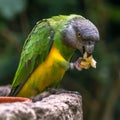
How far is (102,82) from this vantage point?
24.8 feet

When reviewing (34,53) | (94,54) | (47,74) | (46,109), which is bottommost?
(94,54)

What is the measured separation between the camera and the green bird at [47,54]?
498 centimetres

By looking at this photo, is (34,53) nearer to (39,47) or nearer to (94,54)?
(39,47)

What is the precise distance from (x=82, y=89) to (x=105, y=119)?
561mm

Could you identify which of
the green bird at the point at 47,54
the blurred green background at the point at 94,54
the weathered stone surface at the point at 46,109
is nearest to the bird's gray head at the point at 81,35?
the green bird at the point at 47,54

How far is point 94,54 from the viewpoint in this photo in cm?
756

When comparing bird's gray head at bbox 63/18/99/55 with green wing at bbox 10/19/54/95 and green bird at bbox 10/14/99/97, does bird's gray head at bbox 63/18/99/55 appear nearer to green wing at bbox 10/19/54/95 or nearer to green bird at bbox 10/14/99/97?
green bird at bbox 10/14/99/97

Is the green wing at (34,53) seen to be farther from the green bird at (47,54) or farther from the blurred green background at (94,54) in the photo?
the blurred green background at (94,54)

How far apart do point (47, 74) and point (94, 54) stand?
262 centimetres

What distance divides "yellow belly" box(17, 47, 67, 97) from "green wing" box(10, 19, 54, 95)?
0.15 ft

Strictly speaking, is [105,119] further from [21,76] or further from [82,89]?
[21,76]

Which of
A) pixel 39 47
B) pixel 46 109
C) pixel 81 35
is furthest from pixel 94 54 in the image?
pixel 46 109

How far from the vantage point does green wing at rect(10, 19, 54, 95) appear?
5055 millimetres

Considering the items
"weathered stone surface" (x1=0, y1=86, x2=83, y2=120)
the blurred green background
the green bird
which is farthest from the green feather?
the blurred green background
